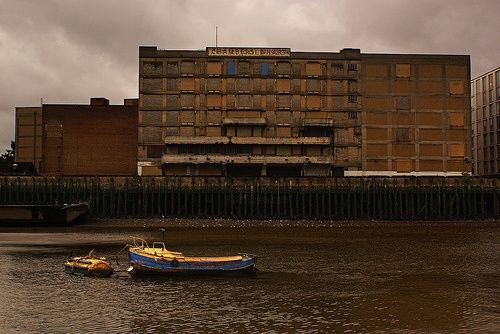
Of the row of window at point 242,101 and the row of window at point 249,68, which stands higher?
the row of window at point 249,68

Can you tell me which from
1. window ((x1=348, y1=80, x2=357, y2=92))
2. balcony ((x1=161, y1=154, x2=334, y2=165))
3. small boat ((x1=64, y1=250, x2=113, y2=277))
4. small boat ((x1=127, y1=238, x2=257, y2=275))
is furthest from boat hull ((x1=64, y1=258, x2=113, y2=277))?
window ((x1=348, y1=80, x2=357, y2=92))

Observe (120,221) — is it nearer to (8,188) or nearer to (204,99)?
(8,188)

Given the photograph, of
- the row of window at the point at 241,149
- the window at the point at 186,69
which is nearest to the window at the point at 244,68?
the window at the point at 186,69

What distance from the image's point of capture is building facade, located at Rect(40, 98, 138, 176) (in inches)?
3915

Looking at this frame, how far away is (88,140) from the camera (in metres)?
100

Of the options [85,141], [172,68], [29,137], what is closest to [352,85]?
[172,68]

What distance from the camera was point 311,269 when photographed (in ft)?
111

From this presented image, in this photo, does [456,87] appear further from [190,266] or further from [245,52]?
[190,266]

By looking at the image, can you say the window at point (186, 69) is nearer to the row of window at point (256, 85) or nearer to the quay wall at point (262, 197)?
the row of window at point (256, 85)

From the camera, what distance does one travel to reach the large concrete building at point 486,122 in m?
123

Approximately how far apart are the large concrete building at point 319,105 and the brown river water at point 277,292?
48.9 meters

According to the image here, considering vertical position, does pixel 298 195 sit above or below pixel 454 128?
below

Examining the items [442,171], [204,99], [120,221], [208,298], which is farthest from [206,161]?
[208,298]

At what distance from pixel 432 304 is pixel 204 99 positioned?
77296 millimetres
